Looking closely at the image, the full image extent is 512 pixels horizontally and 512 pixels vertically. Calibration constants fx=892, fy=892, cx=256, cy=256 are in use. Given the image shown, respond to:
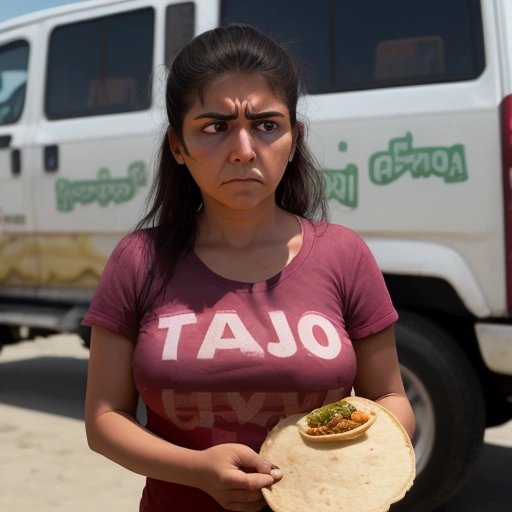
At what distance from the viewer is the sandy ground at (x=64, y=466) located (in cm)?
386

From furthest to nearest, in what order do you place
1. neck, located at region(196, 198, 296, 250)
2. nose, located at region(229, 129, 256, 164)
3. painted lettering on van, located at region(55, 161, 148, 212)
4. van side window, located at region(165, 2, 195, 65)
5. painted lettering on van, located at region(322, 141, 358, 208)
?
painted lettering on van, located at region(55, 161, 148, 212)
van side window, located at region(165, 2, 195, 65)
painted lettering on van, located at region(322, 141, 358, 208)
neck, located at region(196, 198, 296, 250)
nose, located at region(229, 129, 256, 164)

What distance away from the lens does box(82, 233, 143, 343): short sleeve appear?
4.97ft

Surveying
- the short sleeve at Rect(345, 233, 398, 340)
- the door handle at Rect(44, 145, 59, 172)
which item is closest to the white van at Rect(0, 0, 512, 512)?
the door handle at Rect(44, 145, 59, 172)

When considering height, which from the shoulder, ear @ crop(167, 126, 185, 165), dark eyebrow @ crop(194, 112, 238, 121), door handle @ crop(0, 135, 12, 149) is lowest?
the shoulder

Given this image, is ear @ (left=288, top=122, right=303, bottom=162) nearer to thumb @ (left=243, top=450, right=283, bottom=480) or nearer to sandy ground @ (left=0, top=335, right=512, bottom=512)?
thumb @ (left=243, top=450, right=283, bottom=480)

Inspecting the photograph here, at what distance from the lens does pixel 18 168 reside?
500cm

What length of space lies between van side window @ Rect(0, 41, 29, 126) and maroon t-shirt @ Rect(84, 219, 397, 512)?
385 cm

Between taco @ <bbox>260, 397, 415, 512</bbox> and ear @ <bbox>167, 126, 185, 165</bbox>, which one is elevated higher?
ear @ <bbox>167, 126, 185, 165</bbox>

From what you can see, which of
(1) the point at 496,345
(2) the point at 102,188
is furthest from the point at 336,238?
(2) the point at 102,188

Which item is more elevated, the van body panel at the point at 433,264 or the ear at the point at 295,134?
the ear at the point at 295,134

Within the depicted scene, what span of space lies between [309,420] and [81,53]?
3794mm

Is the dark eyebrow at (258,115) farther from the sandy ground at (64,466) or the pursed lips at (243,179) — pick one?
the sandy ground at (64,466)

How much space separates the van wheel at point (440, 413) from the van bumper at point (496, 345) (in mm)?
158

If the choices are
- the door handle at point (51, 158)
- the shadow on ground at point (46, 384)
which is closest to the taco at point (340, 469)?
the door handle at point (51, 158)
